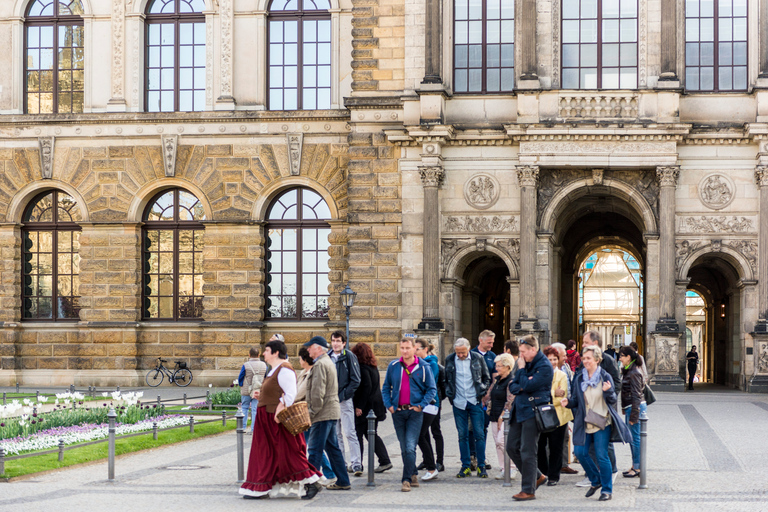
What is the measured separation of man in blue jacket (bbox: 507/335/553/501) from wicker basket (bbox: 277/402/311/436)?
2332 mm

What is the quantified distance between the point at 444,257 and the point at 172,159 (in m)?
8.80

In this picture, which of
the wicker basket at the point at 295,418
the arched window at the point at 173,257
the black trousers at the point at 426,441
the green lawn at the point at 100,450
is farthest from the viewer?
the arched window at the point at 173,257

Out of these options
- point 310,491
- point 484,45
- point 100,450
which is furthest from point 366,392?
point 484,45

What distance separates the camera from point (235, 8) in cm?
3297

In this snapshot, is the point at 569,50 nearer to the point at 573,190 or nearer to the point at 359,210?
the point at 573,190

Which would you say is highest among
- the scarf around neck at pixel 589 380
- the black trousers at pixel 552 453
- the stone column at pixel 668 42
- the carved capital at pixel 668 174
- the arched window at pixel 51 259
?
the stone column at pixel 668 42

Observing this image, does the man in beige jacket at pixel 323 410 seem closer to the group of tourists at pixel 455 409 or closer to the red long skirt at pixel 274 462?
the group of tourists at pixel 455 409

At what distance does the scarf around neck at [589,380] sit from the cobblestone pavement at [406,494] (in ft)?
4.11

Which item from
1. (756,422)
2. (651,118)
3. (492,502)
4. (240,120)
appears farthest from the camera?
(240,120)

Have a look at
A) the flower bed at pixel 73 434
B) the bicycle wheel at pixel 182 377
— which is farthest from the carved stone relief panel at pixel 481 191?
the flower bed at pixel 73 434

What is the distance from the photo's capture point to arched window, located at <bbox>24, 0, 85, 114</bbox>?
33.7m

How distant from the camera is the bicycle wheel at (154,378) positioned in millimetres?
32125

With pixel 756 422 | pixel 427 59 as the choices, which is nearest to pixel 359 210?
pixel 427 59

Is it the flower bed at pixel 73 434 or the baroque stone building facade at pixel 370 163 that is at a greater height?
the baroque stone building facade at pixel 370 163
